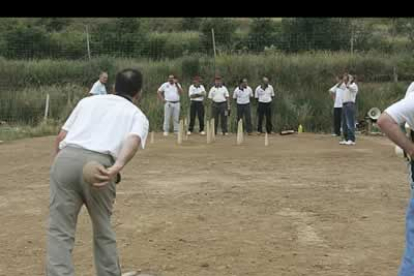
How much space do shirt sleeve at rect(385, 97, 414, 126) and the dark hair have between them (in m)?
1.65

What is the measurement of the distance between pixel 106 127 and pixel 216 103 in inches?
576

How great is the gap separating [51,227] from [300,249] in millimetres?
2672

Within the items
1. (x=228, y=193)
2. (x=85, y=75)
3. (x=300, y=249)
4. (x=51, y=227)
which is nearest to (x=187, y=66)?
(x=85, y=75)

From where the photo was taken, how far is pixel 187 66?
24250 mm

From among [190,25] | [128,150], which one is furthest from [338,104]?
[190,25]

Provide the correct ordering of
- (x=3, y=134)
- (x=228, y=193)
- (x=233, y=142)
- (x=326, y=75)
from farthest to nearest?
1. (x=326, y=75)
2. (x=3, y=134)
3. (x=233, y=142)
4. (x=228, y=193)

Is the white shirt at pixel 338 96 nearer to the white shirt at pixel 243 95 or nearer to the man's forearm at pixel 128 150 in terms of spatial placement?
the white shirt at pixel 243 95

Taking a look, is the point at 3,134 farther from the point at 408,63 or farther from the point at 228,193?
the point at 408,63

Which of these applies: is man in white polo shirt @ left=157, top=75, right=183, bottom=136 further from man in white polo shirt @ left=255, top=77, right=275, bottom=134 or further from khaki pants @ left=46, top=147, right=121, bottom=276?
khaki pants @ left=46, top=147, right=121, bottom=276

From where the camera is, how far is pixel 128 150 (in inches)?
159

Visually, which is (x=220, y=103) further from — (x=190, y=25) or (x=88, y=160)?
(x=190, y=25)

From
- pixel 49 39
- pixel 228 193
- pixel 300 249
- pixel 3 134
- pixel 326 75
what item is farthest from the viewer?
pixel 49 39

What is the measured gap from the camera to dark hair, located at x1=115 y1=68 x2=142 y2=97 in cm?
436

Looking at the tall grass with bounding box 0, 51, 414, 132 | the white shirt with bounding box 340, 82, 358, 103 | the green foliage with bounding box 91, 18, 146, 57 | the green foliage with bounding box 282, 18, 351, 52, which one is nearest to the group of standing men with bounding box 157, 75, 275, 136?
the tall grass with bounding box 0, 51, 414, 132
